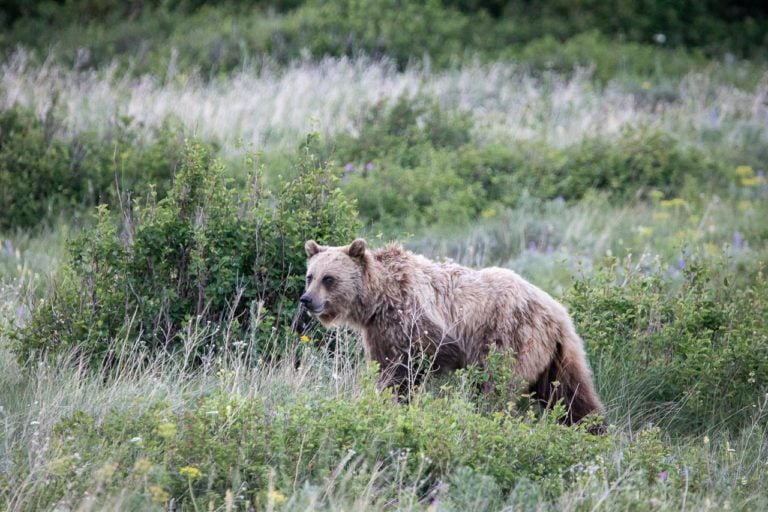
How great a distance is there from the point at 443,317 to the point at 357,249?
2.51 ft

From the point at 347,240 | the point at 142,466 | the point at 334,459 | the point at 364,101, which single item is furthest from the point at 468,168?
the point at 142,466

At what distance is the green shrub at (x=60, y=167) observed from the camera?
37.9 ft

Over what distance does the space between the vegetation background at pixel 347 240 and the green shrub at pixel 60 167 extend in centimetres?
4

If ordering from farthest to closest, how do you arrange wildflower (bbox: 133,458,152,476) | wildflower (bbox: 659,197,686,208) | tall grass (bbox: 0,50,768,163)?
tall grass (bbox: 0,50,768,163) < wildflower (bbox: 659,197,686,208) < wildflower (bbox: 133,458,152,476)

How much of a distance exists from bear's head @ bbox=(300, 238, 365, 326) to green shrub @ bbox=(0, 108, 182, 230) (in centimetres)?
499

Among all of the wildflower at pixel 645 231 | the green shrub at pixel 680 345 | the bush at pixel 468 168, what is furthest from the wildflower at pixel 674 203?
the green shrub at pixel 680 345

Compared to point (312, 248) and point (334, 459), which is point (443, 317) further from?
point (334, 459)

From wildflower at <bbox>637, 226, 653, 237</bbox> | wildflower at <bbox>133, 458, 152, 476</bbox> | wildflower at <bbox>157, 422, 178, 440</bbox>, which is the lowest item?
wildflower at <bbox>637, 226, 653, 237</bbox>

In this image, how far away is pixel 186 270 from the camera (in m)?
7.20

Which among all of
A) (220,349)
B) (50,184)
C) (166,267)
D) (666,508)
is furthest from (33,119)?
(666,508)

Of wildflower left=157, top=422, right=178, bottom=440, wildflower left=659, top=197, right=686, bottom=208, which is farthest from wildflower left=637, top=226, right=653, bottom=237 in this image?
wildflower left=157, top=422, right=178, bottom=440

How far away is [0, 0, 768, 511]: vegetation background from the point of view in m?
5.17

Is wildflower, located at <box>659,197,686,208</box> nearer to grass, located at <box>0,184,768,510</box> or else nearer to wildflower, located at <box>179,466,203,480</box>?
grass, located at <box>0,184,768,510</box>

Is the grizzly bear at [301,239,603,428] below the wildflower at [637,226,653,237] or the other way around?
the other way around
